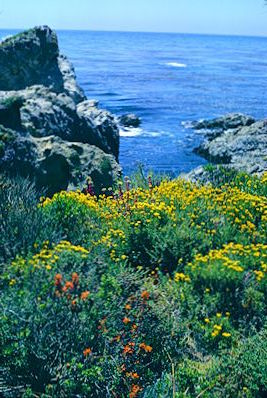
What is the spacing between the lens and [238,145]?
76.4 ft

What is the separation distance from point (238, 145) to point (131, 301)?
17888 mm

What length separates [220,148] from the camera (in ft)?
84.6

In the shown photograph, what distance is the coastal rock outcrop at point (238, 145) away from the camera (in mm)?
15462

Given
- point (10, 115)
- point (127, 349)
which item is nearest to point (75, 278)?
point (127, 349)

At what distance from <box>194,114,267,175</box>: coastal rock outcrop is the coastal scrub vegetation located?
20.3 ft

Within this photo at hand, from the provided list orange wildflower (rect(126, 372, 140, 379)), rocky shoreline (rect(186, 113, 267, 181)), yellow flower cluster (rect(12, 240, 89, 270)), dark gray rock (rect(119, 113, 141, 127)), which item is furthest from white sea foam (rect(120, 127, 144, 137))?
orange wildflower (rect(126, 372, 140, 379))

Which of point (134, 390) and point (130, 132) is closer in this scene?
point (134, 390)

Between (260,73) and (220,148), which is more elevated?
(220,148)

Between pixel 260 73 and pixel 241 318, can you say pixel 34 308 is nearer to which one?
pixel 241 318

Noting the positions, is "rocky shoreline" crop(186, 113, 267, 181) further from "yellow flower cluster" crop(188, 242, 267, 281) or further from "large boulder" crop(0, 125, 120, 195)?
"yellow flower cluster" crop(188, 242, 267, 281)

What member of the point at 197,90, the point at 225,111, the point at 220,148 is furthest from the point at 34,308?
the point at 197,90

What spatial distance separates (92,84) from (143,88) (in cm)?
544

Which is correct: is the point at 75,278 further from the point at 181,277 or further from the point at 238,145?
the point at 238,145

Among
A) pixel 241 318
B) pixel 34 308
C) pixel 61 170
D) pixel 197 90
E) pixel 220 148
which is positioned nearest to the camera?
pixel 34 308
